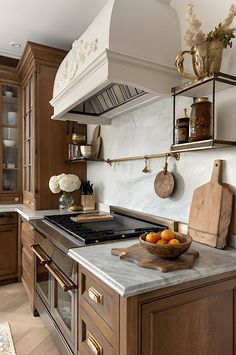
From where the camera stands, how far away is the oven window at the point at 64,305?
4.82 feet


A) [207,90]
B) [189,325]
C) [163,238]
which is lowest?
[189,325]

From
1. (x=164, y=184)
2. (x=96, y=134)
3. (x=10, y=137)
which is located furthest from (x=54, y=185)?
(x=164, y=184)

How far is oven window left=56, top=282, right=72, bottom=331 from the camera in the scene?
147 cm

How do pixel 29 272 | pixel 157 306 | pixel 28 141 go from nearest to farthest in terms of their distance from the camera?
pixel 157 306
pixel 29 272
pixel 28 141

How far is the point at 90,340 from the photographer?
1180mm

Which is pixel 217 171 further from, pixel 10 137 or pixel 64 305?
pixel 10 137

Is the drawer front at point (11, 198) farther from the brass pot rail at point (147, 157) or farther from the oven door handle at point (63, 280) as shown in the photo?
the oven door handle at point (63, 280)

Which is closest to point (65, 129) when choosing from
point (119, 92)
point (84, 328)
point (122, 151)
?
point (122, 151)

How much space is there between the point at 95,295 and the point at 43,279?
1016 mm

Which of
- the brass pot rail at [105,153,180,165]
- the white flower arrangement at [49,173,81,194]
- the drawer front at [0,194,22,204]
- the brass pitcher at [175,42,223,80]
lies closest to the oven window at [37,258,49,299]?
the white flower arrangement at [49,173,81,194]

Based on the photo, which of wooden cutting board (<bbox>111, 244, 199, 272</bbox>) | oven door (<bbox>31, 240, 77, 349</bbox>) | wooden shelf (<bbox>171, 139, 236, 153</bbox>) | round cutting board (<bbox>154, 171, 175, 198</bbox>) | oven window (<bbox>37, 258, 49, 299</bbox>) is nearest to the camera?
wooden cutting board (<bbox>111, 244, 199, 272</bbox>)

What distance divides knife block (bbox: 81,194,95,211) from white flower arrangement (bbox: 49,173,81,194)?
5.5 inches

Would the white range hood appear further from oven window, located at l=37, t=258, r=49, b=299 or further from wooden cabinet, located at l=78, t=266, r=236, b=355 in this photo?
oven window, located at l=37, t=258, r=49, b=299

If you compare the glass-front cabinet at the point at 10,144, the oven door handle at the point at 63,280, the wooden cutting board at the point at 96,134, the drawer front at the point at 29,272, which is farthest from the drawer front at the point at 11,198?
the oven door handle at the point at 63,280
